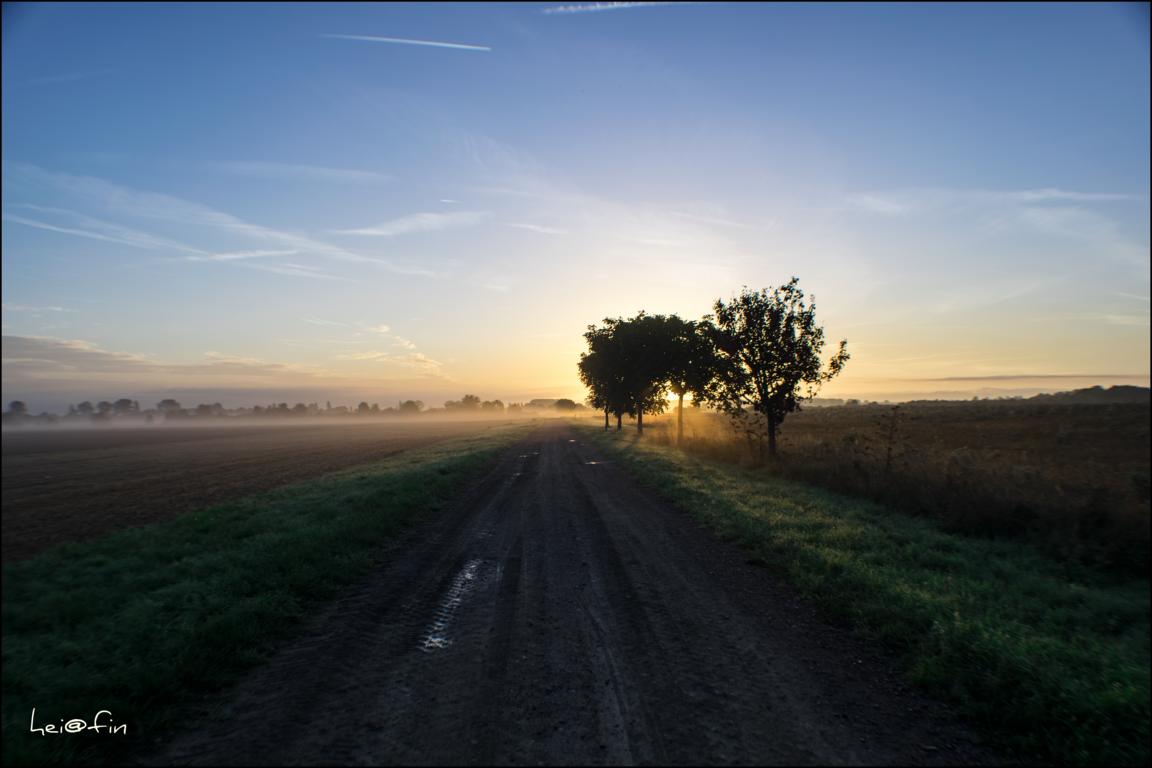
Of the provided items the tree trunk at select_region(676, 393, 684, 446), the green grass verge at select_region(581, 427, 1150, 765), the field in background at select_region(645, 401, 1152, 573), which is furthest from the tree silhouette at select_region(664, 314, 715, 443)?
the green grass verge at select_region(581, 427, 1150, 765)

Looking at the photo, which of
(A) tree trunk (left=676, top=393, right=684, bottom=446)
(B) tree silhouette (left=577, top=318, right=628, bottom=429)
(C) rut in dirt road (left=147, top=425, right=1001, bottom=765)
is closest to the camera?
(C) rut in dirt road (left=147, top=425, right=1001, bottom=765)

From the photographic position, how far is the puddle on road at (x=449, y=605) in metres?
6.39

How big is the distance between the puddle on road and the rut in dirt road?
3 centimetres

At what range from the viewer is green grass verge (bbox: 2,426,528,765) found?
4.42m

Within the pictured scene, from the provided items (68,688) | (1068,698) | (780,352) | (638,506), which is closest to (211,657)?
(68,688)

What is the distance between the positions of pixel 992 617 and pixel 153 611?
1188cm

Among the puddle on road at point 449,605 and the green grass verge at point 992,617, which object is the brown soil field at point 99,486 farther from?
the green grass verge at point 992,617

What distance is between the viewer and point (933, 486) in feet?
44.9

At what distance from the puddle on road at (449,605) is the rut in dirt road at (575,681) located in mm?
33

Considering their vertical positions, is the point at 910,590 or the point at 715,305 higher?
the point at 715,305

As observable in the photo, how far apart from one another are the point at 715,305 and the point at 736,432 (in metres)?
7.37

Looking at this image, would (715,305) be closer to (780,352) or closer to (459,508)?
(780,352)

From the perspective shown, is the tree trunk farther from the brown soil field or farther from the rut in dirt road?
the rut in dirt road

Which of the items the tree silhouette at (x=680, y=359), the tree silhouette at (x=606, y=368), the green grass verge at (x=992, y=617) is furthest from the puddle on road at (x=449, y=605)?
the tree silhouette at (x=606, y=368)
